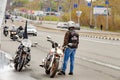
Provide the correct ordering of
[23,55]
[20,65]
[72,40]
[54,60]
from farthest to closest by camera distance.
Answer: [20,65] < [23,55] < [72,40] < [54,60]

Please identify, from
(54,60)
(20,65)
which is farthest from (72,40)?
(20,65)

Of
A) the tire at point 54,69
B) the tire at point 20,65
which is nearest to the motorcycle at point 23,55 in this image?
the tire at point 20,65

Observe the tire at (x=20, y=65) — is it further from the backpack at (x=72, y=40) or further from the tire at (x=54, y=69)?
the backpack at (x=72, y=40)

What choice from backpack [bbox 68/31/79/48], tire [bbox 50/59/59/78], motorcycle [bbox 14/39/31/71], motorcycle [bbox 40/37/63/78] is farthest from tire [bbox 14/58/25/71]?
backpack [bbox 68/31/79/48]

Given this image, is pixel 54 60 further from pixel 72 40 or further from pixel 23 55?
pixel 23 55

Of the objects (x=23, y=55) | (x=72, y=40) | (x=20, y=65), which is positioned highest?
(x=72, y=40)

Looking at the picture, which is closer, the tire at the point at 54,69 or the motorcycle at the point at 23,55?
the tire at the point at 54,69

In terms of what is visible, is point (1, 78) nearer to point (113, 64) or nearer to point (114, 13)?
point (113, 64)

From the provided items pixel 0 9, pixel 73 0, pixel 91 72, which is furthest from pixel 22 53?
pixel 73 0

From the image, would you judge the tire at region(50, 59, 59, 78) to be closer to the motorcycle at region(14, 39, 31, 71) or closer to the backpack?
the backpack

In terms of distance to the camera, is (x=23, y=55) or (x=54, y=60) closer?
(x=54, y=60)

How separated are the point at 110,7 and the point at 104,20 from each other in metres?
3.84

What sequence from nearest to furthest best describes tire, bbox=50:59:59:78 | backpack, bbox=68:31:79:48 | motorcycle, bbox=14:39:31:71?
1. tire, bbox=50:59:59:78
2. backpack, bbox=68:31:79:48
3. motorcycle, bbox=14:39:31:71

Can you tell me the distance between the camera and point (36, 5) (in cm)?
19688
